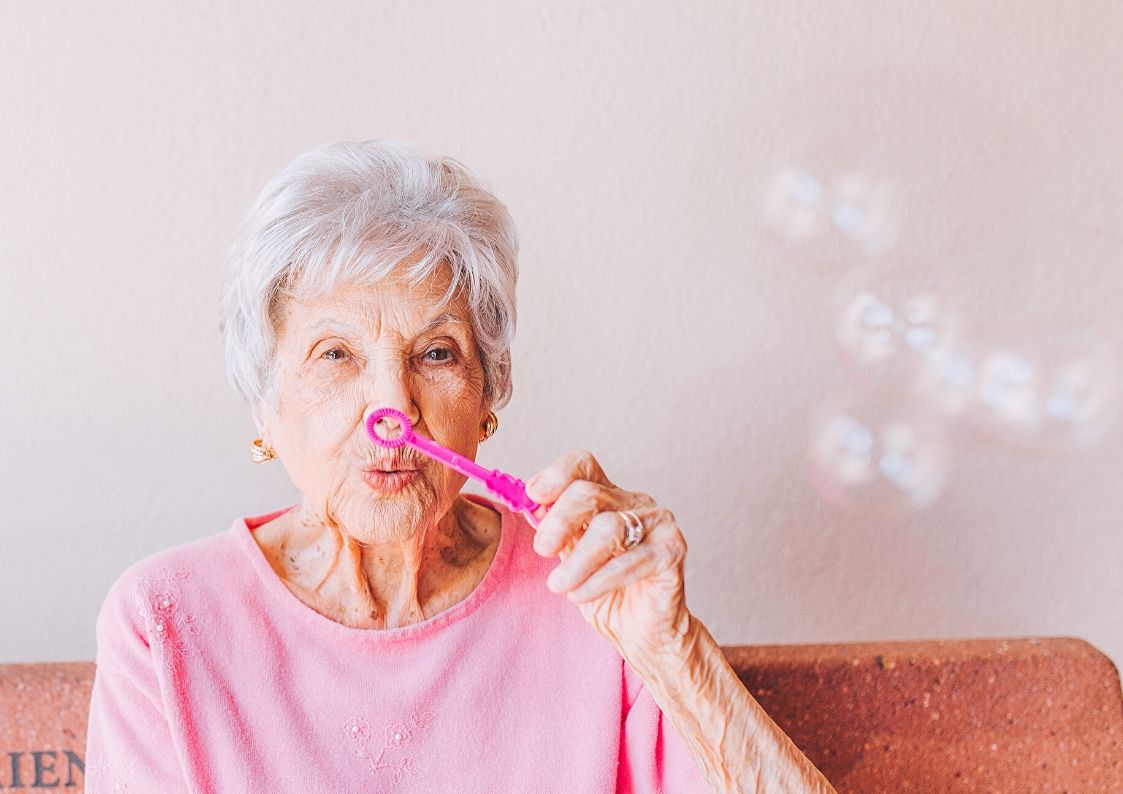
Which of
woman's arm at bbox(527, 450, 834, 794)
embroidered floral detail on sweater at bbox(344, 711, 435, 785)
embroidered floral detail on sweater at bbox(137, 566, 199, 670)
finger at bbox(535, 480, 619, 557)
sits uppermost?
finger at bbox(535, 480, 619, 557)

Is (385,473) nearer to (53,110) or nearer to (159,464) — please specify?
(159,464)

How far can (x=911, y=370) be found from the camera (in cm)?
187

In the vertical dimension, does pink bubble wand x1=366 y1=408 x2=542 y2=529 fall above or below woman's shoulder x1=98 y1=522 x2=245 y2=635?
above

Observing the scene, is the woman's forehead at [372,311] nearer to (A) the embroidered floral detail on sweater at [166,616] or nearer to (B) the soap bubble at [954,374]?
(A) the embroidered floral detail on sweater at [166,616]

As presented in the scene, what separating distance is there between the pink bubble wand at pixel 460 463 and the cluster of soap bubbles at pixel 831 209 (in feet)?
2.90

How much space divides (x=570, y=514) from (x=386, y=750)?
425 millimetres

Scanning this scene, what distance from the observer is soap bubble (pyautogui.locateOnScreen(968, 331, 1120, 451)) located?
189 cm

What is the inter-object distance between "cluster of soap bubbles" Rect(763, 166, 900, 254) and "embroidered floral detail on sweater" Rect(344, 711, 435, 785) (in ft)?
3.33

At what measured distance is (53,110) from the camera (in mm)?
1637

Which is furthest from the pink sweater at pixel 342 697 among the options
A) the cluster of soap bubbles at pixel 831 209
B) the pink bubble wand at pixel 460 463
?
the cluster of soap bubbles at pixel 831 209

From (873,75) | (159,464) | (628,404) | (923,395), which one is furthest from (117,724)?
(873,75)

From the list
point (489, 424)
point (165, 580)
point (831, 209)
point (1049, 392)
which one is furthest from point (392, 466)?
point (1049, 392)

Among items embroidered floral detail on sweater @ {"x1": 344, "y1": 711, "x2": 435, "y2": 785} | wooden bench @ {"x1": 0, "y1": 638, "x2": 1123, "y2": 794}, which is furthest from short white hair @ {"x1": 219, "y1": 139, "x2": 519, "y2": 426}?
wooden bench @ {"x1": 0, "y1": 638, "x2": 1123, "y2": 794}

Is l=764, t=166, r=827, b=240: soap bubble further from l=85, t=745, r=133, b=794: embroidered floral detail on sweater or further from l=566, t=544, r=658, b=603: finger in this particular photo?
l=85, t=745, r=133, b=794: embroidered floral detail on sweater
